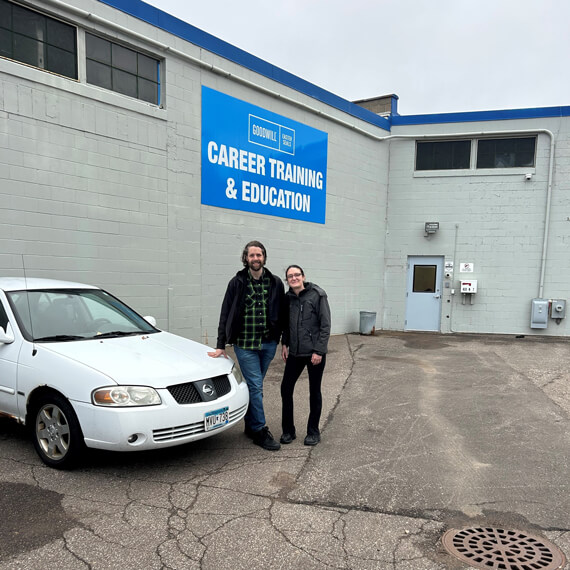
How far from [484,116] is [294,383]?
11340mm

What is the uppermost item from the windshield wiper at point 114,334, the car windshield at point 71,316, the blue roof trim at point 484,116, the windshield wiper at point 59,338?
the blue roof trim at point 484,116

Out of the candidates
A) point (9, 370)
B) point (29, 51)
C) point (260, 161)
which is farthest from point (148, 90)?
point (9, 370)

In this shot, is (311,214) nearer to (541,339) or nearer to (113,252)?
(113,252)

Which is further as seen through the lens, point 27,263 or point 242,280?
point 27,263

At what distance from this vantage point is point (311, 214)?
11.4 metres

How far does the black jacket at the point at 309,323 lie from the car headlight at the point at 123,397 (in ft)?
4.80

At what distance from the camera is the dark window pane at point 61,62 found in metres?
6.98

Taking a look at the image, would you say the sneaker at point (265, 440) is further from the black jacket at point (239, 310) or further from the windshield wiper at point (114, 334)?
the windshield wiper at point (114, 334)

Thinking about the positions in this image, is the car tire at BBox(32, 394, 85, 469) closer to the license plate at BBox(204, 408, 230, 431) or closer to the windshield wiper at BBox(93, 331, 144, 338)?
the windshield wiper at BBox(93, 331, 144, 338)

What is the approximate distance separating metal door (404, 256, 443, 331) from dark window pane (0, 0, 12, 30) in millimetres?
10672

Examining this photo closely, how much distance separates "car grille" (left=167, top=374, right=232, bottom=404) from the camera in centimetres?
371

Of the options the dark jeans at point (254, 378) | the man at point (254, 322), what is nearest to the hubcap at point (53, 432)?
the man at point (254, 322)

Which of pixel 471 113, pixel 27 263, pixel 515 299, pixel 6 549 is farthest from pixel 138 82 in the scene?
pixel 515 299

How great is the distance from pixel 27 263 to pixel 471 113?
1168 centimetres
